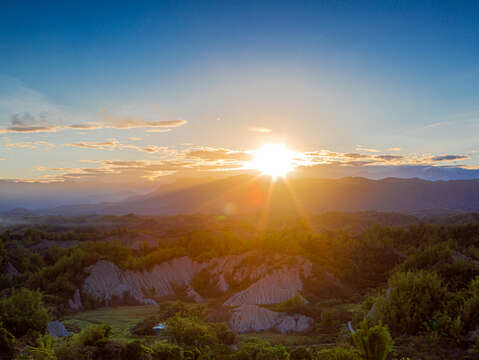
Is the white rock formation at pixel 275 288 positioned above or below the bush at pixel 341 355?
below

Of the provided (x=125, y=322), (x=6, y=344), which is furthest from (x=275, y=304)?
(x=6, y=344)

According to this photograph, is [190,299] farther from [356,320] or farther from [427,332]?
[427,332]

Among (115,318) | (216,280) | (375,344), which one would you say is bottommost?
(216,280)

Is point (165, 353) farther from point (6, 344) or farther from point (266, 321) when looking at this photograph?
point (266, 321)

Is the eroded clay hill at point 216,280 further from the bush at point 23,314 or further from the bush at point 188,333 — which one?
the bush at point 23,314

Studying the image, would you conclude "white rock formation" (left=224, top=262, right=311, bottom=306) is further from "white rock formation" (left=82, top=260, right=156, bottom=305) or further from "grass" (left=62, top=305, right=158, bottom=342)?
"white rock formation" (left=82, top=260, right=156, bottom=305)

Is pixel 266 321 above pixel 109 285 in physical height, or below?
above

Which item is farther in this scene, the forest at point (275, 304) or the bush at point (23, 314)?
the bush at point (23, 314)

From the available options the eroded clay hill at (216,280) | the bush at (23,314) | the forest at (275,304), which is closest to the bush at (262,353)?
the forest at (275,304)
